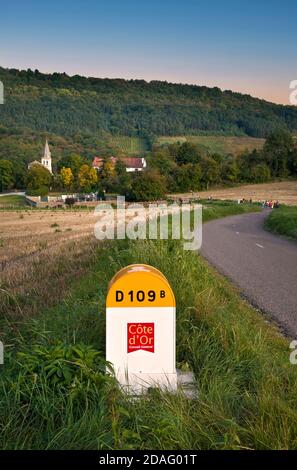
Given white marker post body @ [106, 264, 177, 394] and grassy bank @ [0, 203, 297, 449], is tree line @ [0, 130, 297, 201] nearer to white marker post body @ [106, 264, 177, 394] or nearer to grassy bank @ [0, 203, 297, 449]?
grassy bank @ [0, 203, 297, 449]

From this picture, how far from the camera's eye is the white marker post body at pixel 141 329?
4992 millimetres

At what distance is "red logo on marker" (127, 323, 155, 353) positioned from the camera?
5.10m

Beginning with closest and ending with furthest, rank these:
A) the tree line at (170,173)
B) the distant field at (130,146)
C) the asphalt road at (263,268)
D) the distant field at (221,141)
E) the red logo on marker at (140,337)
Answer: the red logo on marker at (140,337), the asphalt road at (263,268), the tree line at (170,173), the distant field at (221,141), the distant field at (130,146)

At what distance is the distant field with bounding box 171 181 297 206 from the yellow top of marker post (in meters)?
69.0

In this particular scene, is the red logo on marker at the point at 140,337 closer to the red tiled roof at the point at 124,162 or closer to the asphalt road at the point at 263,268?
the asphalt road at the point at 263,268

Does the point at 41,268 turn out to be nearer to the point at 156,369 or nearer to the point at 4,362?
the point at 4,362

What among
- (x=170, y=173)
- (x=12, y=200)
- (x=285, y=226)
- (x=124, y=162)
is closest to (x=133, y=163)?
(x=124, y=162)

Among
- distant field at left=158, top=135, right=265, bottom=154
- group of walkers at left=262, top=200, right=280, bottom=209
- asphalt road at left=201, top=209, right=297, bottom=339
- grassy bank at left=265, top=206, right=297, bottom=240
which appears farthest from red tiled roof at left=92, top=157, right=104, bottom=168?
asphalt road at left=201, top=209, right=297, bottom=339

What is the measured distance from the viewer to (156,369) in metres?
5.18

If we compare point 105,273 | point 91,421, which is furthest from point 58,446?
point 105,273

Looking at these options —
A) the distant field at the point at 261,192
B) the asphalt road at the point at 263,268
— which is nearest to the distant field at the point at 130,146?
the distant field at the point at 261,192

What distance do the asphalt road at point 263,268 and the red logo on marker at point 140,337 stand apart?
3.36 m

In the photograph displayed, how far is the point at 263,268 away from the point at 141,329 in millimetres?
9717

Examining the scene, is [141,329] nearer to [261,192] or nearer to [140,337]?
[140,337]
